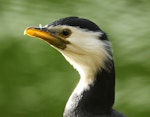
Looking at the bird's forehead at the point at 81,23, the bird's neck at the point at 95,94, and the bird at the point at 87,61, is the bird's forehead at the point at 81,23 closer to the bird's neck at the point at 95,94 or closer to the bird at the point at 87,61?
the bird at the point at 87,61

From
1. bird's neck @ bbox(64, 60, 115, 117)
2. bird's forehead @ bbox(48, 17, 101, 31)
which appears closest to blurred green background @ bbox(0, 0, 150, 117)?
bird's neck @ bbox(64, 60, 115, 117)

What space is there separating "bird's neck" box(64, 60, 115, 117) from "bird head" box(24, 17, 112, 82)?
0.06 ft

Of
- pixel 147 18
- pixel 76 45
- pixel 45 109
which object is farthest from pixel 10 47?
pixel 76 45

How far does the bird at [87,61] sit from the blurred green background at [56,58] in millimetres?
1084

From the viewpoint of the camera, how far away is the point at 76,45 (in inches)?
82.8

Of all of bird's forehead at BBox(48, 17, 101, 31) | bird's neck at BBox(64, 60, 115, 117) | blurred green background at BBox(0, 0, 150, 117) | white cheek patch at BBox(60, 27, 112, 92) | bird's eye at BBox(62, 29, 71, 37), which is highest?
bird's forehead at BBox(48, 17, 101, 31)

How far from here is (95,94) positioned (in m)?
2.12

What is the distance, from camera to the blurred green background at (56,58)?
332 cm

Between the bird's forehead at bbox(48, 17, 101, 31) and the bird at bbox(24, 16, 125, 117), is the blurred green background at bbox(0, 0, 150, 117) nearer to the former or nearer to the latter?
the bird at bbox(24, 16, 125, 117)

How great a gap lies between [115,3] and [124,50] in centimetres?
48

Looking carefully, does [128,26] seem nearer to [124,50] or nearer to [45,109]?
[124,50]

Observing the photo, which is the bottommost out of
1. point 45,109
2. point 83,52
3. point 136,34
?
point 45,109

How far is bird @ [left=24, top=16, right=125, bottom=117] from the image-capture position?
6.85 feet

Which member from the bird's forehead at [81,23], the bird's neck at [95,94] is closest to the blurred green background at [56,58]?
the bird's neck at [95,94]
